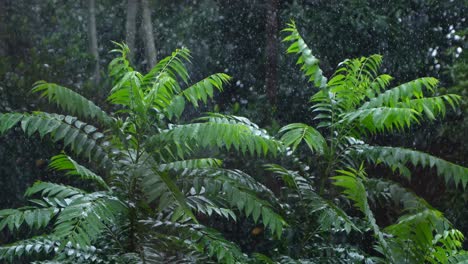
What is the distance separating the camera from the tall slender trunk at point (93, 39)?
35.8 ft

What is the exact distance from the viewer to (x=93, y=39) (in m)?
11.6

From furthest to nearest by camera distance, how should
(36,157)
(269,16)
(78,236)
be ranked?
(269,16) → (36,157) → (78,236)

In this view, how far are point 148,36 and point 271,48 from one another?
1907 millimetres

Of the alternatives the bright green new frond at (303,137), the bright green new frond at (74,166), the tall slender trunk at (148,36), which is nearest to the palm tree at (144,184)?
the bright green new frond at (74,166)

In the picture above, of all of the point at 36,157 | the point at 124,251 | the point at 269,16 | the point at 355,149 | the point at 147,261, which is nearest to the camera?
the point at 147,261

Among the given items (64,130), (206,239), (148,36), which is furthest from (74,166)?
(148,36)

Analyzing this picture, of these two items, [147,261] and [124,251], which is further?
[124,251]

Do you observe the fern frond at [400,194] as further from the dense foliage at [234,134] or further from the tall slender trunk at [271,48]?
the tall slender trunk at [271,48]

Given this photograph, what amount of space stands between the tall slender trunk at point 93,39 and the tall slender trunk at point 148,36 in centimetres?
75

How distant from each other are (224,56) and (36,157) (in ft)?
11.3

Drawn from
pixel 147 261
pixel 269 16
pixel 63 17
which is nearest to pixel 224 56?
pixel 269 16

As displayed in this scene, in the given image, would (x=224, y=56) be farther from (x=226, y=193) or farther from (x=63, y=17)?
(x=226, y=193)

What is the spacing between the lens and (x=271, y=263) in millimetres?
4676

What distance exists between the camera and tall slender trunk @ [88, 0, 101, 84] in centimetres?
1091
